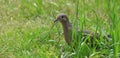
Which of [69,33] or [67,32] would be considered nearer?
[69,33]

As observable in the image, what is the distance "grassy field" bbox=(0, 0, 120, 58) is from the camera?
190 inches

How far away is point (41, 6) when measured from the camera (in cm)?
708

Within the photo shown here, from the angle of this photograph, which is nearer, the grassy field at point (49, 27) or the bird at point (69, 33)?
the grassy field at point (49, 27)

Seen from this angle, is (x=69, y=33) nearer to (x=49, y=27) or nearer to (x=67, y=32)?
(x=67, y=32)

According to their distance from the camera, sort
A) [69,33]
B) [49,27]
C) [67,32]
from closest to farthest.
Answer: [69,33]
[67,32]
[49,27]

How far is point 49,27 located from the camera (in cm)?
648

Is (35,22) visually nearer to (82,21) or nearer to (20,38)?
(20,38)

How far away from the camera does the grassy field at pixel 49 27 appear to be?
4.82 m

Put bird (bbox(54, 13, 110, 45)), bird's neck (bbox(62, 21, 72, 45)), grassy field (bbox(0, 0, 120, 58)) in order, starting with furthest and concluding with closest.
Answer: bird's neck (bbox(62, 21, 72, 45)) < bird (bbox(54, 13, 110, 45)) < grassy field (bbox(0, 0, 120, 58))

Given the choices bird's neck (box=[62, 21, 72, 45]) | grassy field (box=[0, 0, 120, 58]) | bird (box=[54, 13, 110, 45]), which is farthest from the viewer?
bird's neck (box=[62, 21, 72, 45])

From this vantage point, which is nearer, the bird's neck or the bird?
the bird

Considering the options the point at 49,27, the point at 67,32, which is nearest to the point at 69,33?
the point at 67,32

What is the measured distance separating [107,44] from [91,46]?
198 mm

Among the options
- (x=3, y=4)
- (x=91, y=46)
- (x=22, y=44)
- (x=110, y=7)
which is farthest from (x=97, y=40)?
(x=3, y=4)
